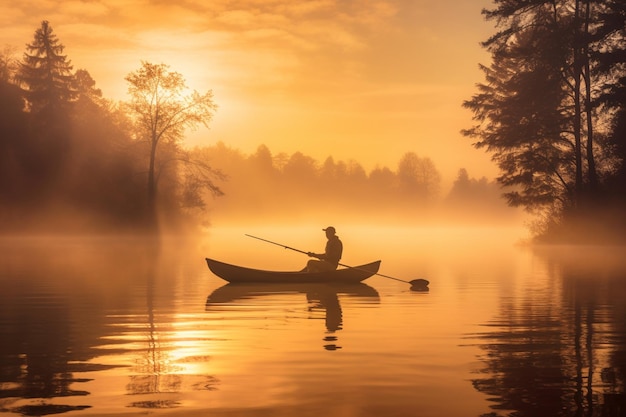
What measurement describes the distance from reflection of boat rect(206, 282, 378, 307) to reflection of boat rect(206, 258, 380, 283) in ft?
0.74

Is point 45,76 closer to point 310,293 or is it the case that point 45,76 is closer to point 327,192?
point 310,293

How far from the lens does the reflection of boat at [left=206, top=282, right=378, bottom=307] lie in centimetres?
2263

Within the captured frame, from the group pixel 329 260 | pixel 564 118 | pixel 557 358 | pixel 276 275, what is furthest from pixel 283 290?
pixel 564 118

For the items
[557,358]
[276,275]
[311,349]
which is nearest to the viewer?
[557,358]

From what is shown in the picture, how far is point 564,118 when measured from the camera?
4981cm

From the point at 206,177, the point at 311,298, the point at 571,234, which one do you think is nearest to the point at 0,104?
the point at 206,177

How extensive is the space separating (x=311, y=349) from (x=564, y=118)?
40.4 metres

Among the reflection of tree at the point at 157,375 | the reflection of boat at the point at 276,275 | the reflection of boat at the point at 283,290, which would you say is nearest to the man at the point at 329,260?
the reflection of boat at the point at 276,275

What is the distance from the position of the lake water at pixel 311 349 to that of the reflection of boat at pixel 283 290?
3.0 inches

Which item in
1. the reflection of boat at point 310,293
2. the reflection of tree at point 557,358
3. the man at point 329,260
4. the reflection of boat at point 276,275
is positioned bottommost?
the reflection of tree at point 557,358

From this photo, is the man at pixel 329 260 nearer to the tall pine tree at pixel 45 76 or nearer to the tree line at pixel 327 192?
the tall pine tree at pixel 45 76

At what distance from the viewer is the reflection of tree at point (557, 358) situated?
925 centimetres

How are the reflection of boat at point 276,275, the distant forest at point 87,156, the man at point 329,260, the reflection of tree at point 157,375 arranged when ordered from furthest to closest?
the distant forest at point 87,156, the man at point 329,260, the reflection of boat at point 276,275, the reflection of tree at point 157,375

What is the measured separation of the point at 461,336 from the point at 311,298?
824 centimetres
